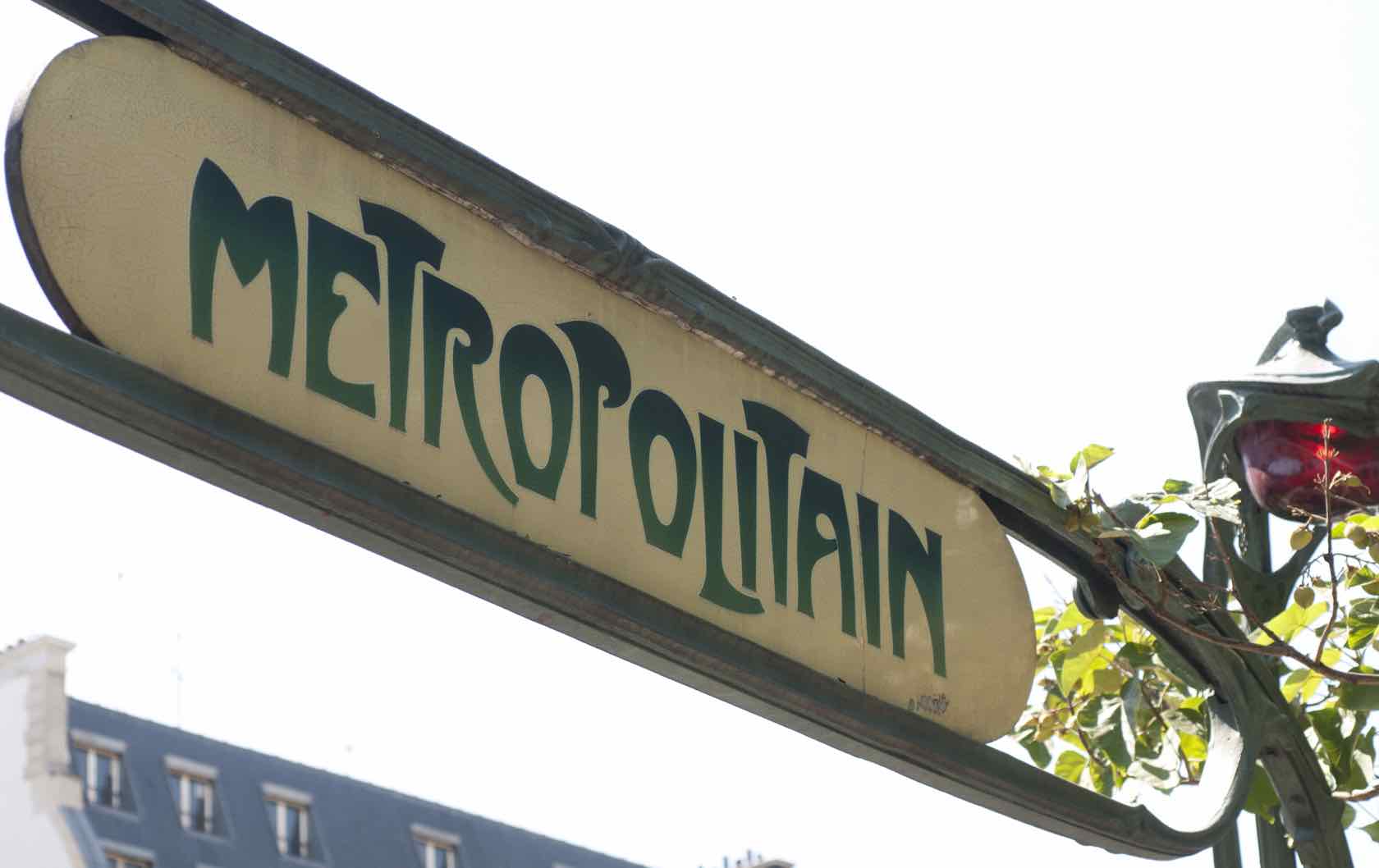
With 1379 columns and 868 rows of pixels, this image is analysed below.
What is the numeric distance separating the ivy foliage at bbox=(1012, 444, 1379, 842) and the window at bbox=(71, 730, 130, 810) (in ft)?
108

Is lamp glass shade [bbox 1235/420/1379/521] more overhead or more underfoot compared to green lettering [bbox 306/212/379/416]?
more overhead

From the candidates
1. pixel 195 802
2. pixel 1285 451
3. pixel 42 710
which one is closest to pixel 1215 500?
pixel 1285 451

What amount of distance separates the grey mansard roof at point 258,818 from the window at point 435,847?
12 centimetres

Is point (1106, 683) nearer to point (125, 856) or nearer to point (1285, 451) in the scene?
point (1285, 451)

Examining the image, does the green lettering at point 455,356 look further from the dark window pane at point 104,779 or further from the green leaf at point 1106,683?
the dark window pane at point 104,779

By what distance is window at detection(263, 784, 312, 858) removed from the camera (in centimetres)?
3712

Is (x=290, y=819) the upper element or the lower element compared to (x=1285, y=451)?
upper

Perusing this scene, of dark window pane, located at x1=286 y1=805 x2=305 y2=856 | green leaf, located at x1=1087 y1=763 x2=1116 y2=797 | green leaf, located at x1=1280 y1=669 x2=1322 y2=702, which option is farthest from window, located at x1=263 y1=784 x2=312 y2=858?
green leaf, located at x1=1280 y1=669 x2=1322 y2=702

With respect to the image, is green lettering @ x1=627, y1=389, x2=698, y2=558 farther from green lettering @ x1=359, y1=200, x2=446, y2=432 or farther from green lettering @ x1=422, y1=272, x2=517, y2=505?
green lettering @ x1=359, y1=200, x2=446, y2=432

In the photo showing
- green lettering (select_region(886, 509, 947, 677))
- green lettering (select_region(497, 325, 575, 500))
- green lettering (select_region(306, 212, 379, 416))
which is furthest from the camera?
green lettering (select_region(886, 509, 947, 677))

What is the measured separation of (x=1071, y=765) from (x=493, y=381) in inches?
81.2

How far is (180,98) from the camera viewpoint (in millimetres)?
2059

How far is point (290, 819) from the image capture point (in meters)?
37.5

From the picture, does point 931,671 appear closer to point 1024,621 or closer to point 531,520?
point 1024,621
